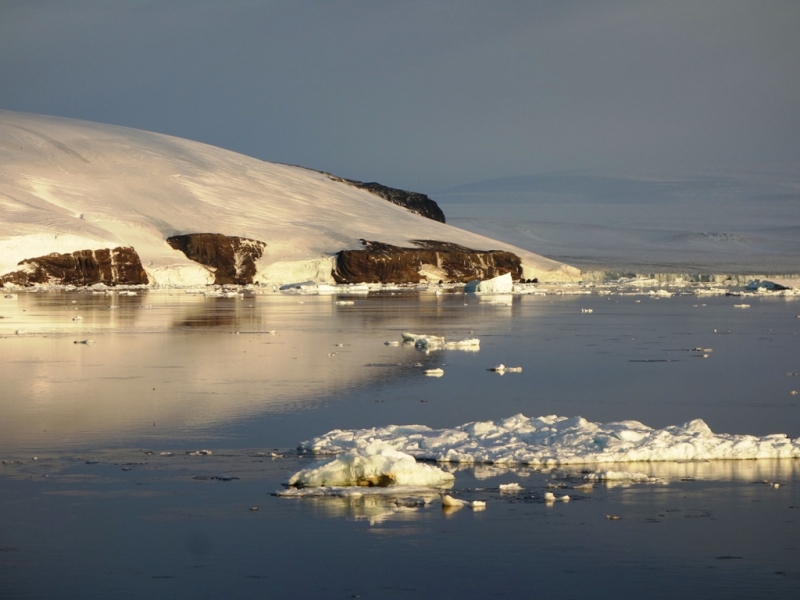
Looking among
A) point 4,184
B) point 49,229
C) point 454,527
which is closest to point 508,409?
point 454,527

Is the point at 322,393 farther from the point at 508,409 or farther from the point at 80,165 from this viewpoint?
the point at 80,165

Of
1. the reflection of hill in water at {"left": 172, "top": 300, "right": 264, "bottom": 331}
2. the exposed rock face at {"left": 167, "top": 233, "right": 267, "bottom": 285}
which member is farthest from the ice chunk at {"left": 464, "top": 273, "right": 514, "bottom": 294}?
the reflection of hill in water at {"left": 172, "top": 300, "right": 264, "bottom": 331}

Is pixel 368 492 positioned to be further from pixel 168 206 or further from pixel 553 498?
pixel 168 206

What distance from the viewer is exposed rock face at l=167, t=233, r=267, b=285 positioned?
59.1 metres

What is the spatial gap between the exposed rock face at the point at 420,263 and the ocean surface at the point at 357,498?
42601mm

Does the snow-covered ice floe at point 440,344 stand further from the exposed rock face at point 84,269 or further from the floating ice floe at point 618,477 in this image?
the exposed rock face at point 84,269

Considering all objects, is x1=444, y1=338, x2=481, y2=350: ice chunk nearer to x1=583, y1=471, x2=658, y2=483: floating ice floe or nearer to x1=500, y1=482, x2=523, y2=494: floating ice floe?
x1=583, y1=471, x2=658, y2=483: floating ice floe

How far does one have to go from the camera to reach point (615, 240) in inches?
4158

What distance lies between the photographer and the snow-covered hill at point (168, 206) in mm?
54875

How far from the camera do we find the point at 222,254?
2343 inches

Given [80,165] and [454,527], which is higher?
[80,165]

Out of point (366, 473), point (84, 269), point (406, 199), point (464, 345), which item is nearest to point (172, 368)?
point (464, 345)

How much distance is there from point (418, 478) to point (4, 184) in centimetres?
5455

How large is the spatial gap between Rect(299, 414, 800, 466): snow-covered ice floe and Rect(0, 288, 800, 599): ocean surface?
234 mm
